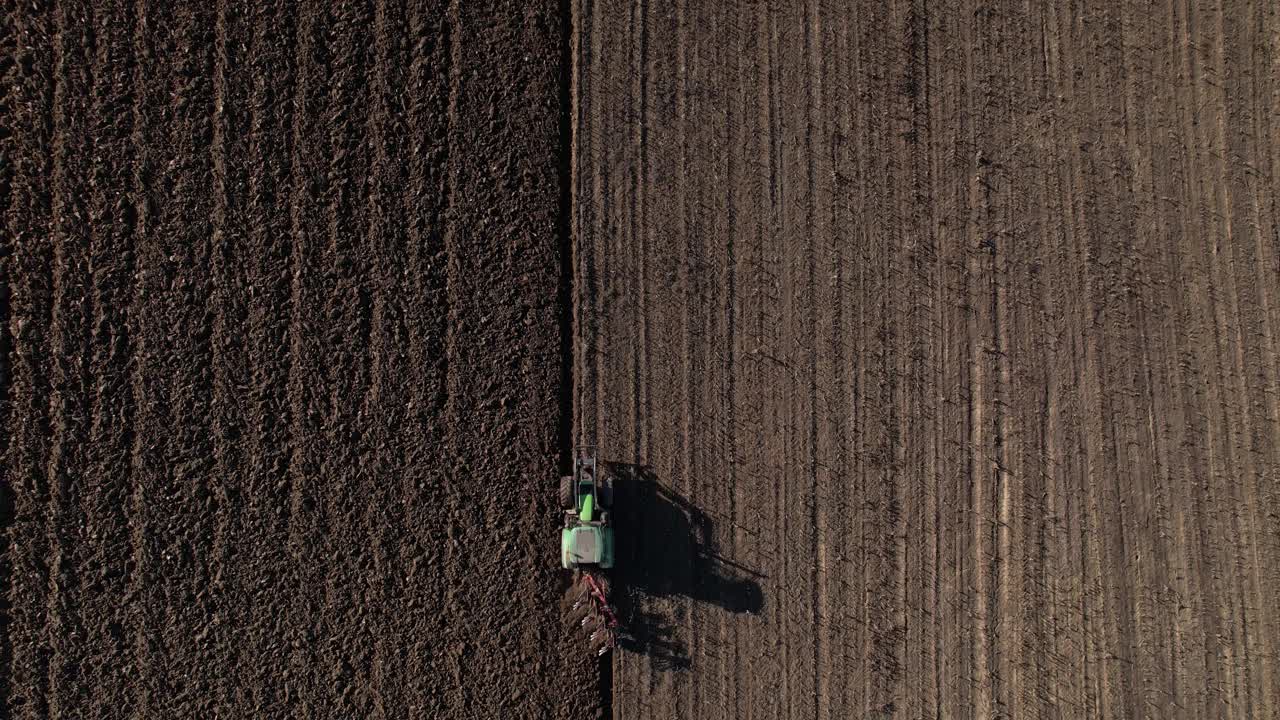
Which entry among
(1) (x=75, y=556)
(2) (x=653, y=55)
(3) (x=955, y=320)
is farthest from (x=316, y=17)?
(3) (x=955, y=320)

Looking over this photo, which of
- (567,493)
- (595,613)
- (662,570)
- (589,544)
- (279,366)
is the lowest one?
(595,613)

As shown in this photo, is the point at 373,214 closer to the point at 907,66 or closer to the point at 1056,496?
the point at 907,66

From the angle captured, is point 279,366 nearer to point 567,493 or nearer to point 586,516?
point 567,493

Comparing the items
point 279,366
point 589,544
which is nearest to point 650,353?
point 589,544

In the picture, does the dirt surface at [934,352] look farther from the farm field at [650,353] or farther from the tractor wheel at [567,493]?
the tractor wheel at [567,493]

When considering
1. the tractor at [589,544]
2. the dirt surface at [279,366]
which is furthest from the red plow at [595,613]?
the dirt surface at [279,366]

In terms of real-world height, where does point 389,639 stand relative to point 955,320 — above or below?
below

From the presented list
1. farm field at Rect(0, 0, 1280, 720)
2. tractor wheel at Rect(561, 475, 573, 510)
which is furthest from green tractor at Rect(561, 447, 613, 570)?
farm field at Rect(0, 0, 1280, 720)
